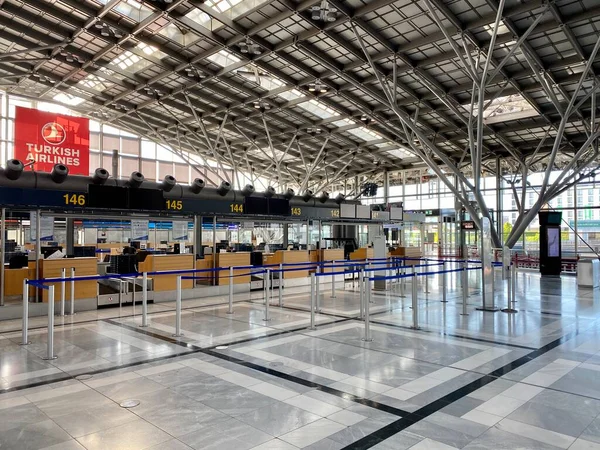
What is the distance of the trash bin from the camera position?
51.3 ft

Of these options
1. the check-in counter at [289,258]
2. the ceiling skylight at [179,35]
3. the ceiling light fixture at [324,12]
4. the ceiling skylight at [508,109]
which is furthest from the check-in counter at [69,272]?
the ceiling skylight at [508,109]

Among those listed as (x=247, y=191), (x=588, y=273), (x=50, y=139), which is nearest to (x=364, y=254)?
(x=247, y=191)

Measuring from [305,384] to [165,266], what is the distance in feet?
29.6

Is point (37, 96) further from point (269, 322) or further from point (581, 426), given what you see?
point (581, 426)

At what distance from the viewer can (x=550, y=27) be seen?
1394 centimetres

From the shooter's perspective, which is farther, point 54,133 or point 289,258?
point 54,133

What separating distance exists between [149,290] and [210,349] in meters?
6.61

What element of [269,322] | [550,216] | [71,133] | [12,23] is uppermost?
[12,23]

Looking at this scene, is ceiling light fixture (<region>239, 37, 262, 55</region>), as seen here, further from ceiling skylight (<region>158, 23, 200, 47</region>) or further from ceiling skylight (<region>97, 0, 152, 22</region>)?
ceiling skylight (<region>97, 0, 152, 22</region>)

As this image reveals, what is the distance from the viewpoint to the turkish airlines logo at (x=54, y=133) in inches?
855

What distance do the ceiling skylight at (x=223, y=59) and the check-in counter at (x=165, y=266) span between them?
1065 cm

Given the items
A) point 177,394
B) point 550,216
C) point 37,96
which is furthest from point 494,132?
point 37,96

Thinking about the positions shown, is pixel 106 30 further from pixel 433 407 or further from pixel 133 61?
pixel 433 407

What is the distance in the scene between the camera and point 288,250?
1803 centimetres
